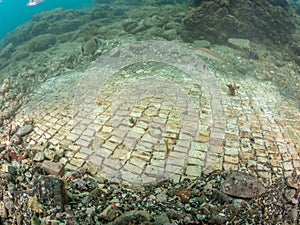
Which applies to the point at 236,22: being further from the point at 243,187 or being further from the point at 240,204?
the point at 240,204

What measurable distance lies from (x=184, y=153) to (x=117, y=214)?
1864mm

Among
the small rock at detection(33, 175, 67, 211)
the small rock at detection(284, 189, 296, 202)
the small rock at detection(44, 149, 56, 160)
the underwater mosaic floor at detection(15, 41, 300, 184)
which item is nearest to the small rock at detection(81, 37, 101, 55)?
the underwater mosaic floor at detection(15, 41, 300, 184)

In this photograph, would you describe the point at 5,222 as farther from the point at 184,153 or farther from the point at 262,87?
the point at 262,87

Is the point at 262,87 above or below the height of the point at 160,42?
below

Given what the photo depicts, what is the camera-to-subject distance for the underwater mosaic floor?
4707 millimetres

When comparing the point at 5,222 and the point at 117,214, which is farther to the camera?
the point at 5,222

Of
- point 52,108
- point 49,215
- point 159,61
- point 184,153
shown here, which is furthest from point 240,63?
point 49,215

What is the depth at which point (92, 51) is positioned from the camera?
10.6 m

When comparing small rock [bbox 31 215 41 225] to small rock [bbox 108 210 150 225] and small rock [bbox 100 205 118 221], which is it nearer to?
small rock [bbox 100 205 118 221]

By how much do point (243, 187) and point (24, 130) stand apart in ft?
17.1

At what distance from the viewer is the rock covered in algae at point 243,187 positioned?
3.99 m

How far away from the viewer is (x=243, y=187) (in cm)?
404

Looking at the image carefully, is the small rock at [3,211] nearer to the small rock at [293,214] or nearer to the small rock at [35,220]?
the small rock at [35,220]

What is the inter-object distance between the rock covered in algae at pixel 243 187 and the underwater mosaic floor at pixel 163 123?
1.24 feet
